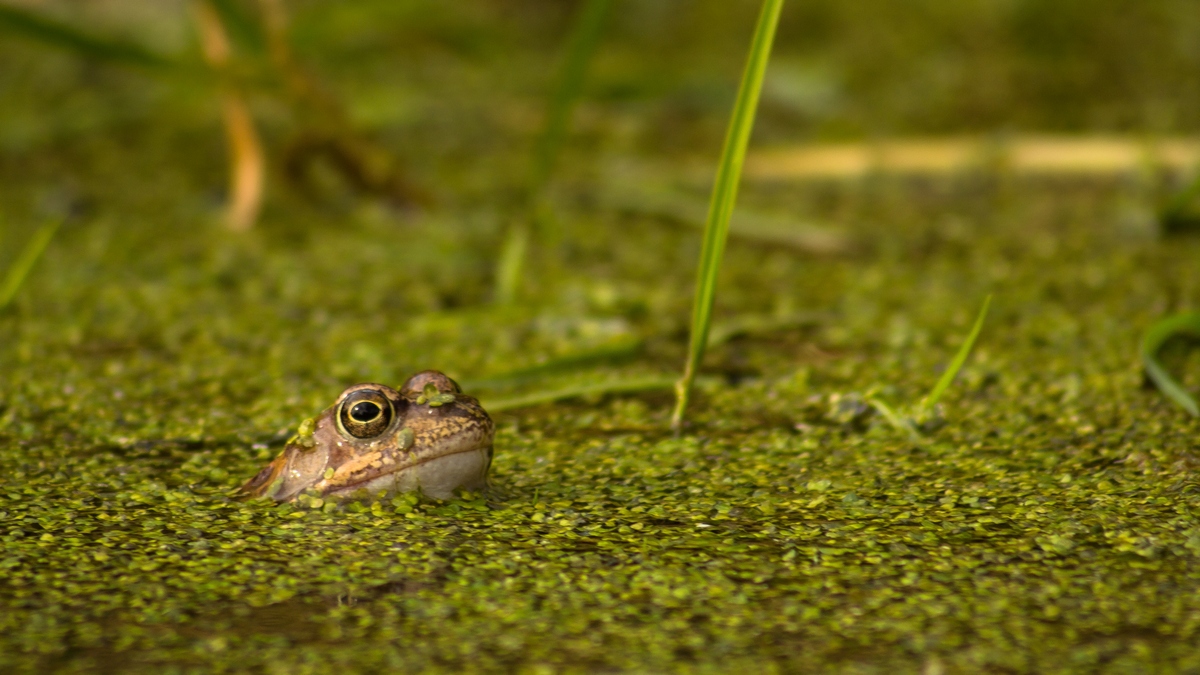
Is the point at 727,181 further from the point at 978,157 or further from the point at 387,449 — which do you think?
the point at 978,157

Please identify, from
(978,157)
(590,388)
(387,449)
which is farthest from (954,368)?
(978,157)

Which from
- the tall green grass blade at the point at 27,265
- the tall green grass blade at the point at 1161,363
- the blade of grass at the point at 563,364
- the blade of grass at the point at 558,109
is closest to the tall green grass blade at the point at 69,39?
the tall green grass blade at the point at 27,265

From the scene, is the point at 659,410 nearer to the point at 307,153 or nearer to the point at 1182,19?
the point at 307,153

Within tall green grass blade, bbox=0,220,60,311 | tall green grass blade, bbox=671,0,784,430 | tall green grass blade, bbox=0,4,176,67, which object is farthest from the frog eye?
tall green grass blade, bbox=0,4,176,67

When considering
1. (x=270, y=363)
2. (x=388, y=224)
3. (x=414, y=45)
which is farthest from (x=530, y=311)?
(x=414, y=45)

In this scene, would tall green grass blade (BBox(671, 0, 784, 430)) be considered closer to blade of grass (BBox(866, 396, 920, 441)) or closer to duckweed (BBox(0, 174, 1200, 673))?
duckweed (BBox(0, 174, 1200, 673))

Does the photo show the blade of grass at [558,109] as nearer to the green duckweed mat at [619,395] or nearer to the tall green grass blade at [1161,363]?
the green duckweed mat at [619,395]
